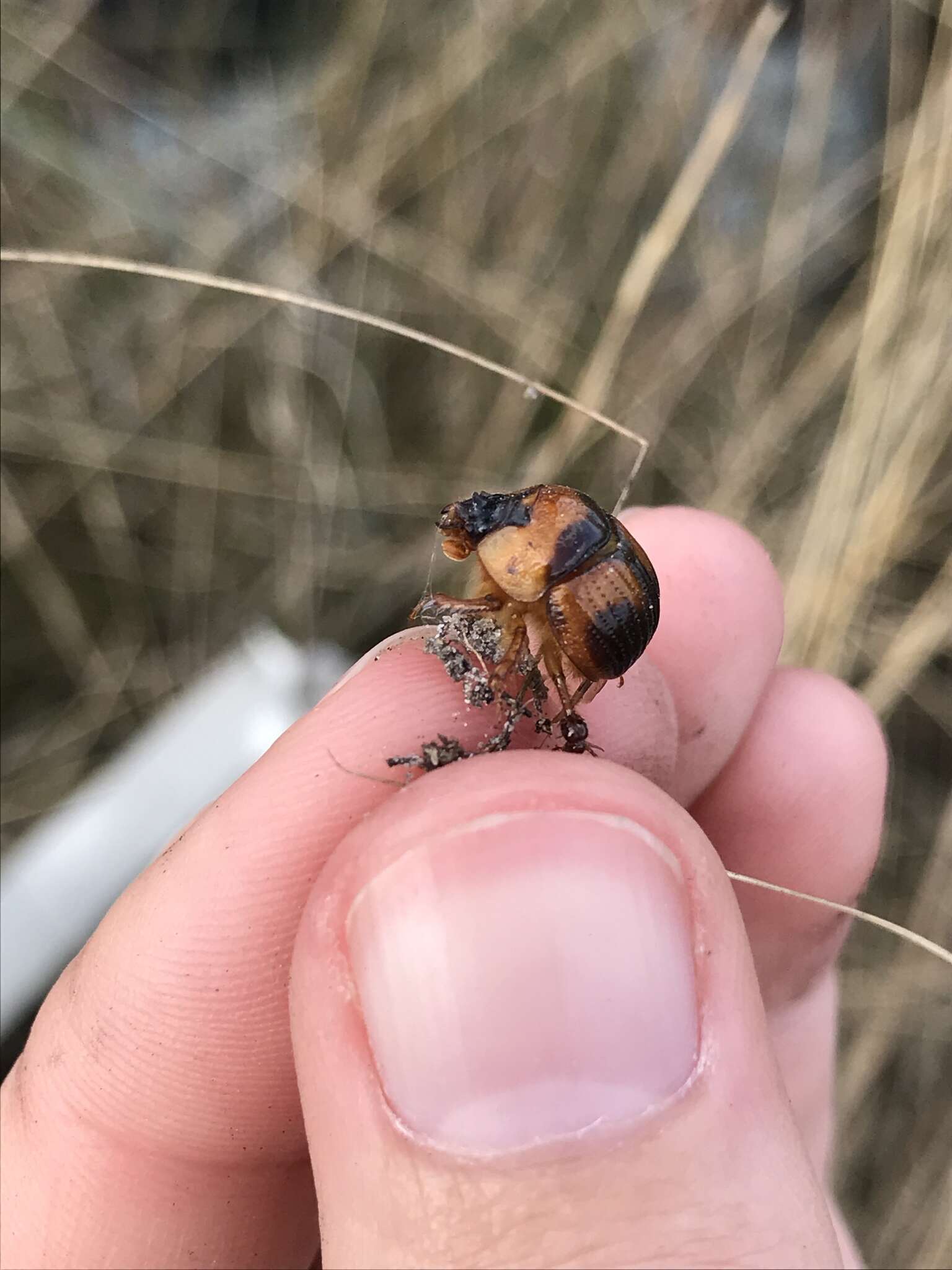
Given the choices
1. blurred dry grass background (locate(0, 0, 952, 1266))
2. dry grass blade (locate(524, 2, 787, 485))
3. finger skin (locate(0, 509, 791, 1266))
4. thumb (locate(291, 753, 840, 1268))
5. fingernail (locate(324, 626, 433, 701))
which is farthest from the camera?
blurred dry grass background (locate(0, 0, 952, 1266))

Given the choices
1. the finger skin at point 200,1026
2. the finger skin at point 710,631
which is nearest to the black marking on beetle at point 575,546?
the finger skin at point 200,1026

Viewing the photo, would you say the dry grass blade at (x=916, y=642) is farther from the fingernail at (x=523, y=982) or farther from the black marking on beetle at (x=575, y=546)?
the fingernail at (x=523, y=982)

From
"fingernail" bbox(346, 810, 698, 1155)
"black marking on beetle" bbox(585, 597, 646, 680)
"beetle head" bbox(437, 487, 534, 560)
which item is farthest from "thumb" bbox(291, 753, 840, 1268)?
"beetle head" bbox(437, 487, 534, 560)

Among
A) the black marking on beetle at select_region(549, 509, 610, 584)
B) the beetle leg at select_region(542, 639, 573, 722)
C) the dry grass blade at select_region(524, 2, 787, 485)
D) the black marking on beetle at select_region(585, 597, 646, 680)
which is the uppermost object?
the dry grass blade at select_region(524, 2, 787, 485)

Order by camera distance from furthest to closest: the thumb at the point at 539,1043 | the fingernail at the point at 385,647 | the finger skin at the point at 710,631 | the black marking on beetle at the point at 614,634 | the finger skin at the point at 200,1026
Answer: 1. the finger skin at the point at 710,631
2. the fingernail at the point at 385,647
3. the finger skin at the point at 200,1026
4. the black marking on beetle at the point at 614,634
5. the thumb at the point at 539,1043

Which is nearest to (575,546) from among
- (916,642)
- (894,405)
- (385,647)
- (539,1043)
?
(385,647)

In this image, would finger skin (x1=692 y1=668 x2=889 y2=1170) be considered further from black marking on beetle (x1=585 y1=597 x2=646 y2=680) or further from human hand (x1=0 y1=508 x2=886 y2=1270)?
black marking on beetle (x1=585 y1=597 x2=646 y2=680)

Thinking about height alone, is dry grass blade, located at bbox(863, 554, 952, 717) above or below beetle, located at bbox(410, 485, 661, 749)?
below
